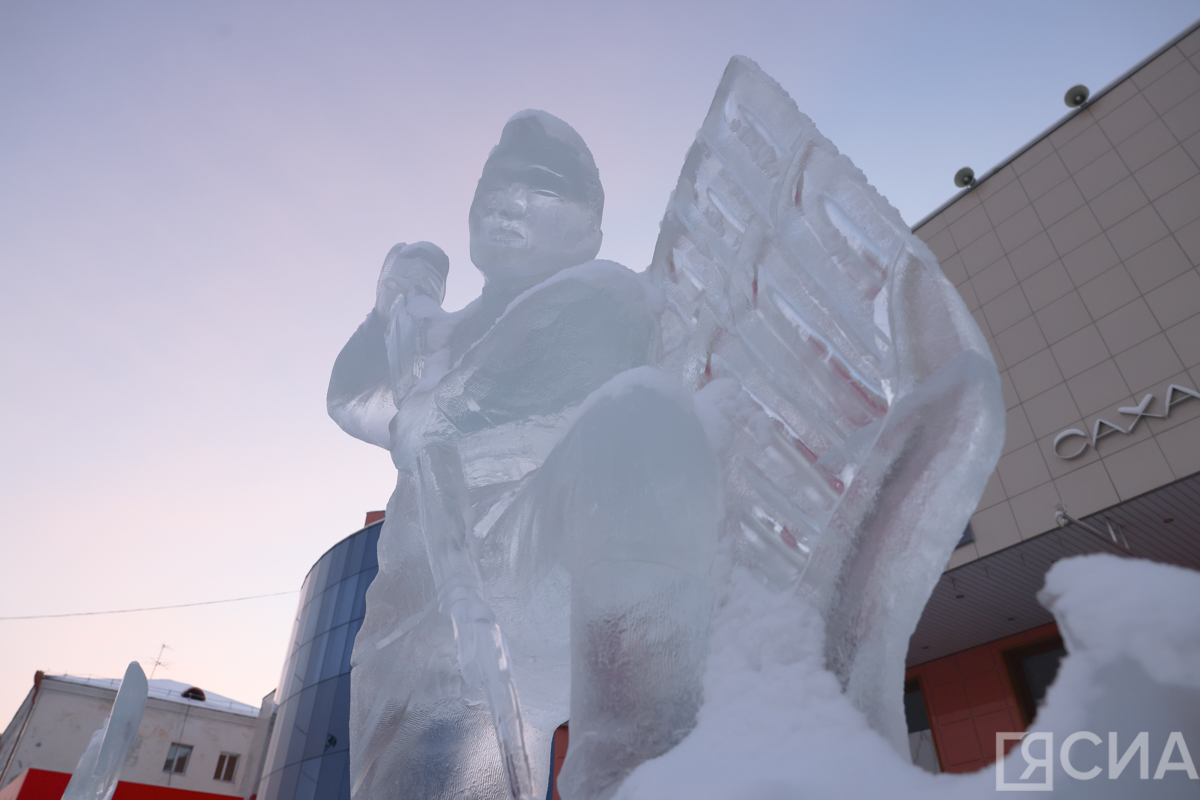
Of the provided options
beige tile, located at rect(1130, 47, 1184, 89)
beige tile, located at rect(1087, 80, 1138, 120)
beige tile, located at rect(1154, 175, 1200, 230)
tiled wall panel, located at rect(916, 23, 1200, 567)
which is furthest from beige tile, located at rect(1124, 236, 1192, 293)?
beige tile, located at rect(1130, 47, 1184, 89)

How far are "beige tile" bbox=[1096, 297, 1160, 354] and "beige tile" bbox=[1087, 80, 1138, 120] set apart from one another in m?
3.40

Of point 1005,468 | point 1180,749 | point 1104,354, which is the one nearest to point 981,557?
point 1005,468

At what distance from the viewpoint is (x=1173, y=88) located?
10.8 metres

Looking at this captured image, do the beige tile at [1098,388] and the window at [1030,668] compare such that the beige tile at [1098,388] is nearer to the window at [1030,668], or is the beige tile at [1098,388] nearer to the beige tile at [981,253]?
the beige tile at [981,253]

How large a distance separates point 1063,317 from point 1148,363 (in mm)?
1349

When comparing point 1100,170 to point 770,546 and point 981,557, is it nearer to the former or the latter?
point 981,557

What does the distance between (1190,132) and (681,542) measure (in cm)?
1245

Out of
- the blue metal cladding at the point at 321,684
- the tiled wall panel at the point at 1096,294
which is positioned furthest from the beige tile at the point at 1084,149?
the blue metal cladding at the point at 321,684

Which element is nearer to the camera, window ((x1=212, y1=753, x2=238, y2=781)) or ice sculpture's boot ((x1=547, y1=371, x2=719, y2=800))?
ice sculpture's boot ((x1=547, y1=371, x2=719, y2=800))

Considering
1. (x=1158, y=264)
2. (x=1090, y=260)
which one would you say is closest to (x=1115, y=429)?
(x=1158, y=264)

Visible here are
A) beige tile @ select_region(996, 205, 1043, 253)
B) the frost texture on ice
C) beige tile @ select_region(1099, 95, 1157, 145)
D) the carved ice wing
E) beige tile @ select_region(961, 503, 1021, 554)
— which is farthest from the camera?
beige tile @ select_region(996, 205, 1043, 253)

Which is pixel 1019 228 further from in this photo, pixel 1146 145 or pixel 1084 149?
pixel 1146 145

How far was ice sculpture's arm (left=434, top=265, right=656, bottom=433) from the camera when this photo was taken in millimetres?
1672

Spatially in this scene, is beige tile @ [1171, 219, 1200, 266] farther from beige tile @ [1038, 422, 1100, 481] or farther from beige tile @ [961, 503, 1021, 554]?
beige tile @ [961, 503, 1021, 554]
